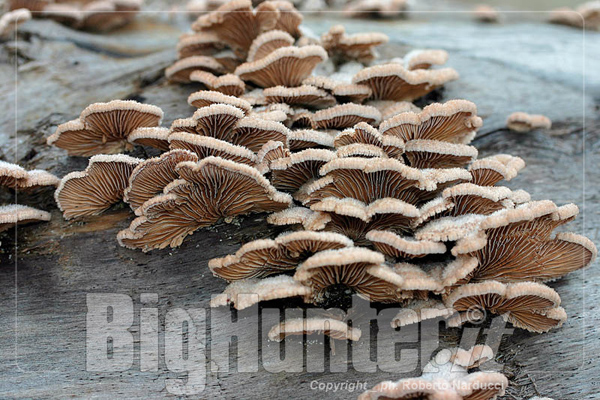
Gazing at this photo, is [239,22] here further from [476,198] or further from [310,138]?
[476,198]

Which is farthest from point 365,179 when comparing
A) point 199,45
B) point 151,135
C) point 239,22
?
point 199,45

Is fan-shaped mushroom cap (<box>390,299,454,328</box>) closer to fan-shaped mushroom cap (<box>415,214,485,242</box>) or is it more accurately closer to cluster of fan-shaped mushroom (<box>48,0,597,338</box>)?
cluster of fan-shaped mushroom (<box>48,0,597,338</box>)

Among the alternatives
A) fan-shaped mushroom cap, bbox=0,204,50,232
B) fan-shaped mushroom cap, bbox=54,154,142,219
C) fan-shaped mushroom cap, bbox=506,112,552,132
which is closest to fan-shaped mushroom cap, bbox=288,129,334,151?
fan-shaped mushroom cap, bbox=54,154,142,219

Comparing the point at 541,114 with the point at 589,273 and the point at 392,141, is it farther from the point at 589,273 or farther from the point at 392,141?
the point at 392,141

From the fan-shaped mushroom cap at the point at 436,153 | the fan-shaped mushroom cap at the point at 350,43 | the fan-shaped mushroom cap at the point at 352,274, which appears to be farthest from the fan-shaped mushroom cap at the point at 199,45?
the fan-shaped mushroom cap at the point at 352,274

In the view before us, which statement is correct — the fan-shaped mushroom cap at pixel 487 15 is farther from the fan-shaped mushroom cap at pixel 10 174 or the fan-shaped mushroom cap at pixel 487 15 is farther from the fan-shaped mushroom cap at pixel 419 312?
the fan-shaped mushroom cap at pixel 10 174

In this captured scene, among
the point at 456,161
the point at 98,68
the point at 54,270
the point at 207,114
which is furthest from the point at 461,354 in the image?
the point at 98,68
